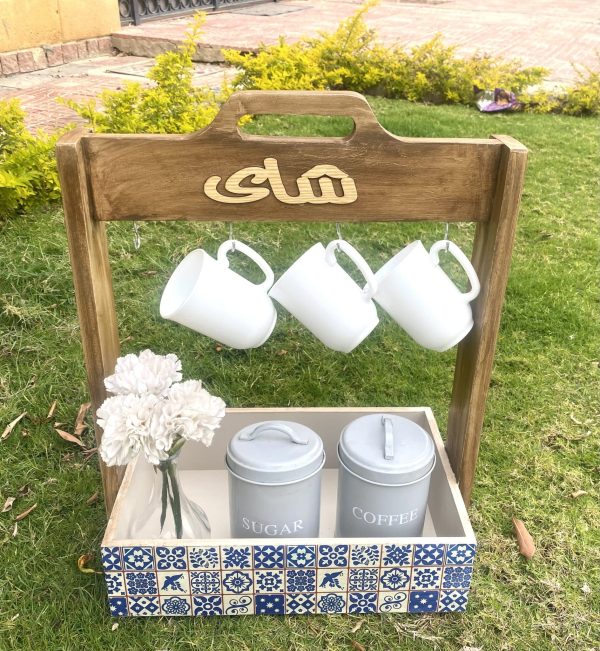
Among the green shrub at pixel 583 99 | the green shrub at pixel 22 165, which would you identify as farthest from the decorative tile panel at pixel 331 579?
the green shrub at pixel 583 99

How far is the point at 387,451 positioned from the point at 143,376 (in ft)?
1.57

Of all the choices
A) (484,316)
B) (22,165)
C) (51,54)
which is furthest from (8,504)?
(51,54)

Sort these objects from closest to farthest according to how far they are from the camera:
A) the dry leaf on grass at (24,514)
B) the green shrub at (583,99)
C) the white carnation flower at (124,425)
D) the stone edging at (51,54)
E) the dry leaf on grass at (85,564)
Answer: the white carnation flower at (124,425)
the dry leaf on grass at (85,564)
the dry leaf on grass at (24,514)
the green shrub at (583,99)
the stone edging at (51,54)

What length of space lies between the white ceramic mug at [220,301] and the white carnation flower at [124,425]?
176mm

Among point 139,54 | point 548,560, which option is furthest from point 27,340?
point 139,54

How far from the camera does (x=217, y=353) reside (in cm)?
225

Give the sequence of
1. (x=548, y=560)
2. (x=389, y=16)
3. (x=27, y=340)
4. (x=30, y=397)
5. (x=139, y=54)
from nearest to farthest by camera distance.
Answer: (x=548, y=560) → (x=30, y=397) → (x=27, y=340) → (x=139, y=54) → (x=389, y=16)

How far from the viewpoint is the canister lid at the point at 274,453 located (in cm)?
128

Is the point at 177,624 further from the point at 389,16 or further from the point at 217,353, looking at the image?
the point at 389,16

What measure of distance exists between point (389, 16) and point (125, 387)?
9519 mm

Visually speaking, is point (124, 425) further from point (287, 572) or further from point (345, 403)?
point (345, 403)

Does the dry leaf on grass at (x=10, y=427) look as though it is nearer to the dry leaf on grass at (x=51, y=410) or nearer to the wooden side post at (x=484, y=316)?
the dry leaf on grass at (x=51, y=410)

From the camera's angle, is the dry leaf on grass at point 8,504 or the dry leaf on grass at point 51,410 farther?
the dry leaf on grass at point 51,410

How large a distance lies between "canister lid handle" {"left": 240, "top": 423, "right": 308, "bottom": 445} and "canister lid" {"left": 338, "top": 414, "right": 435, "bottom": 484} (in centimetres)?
10
